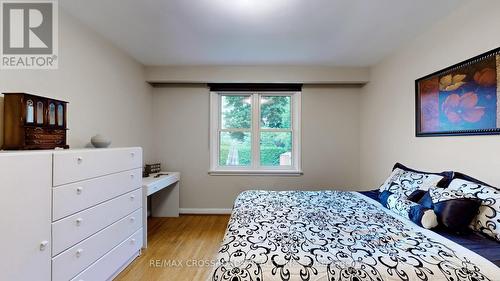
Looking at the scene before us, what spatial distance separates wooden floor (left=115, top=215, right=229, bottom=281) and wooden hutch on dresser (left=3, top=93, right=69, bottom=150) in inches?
53.4

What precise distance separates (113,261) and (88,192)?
2.43ft

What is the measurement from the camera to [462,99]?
2.13 meters

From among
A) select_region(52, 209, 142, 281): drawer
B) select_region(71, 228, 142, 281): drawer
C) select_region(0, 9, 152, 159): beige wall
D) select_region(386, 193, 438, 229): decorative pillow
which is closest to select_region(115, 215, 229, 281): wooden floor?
select_region(71, 228, 142, 281): drawer

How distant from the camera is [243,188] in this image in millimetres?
4102

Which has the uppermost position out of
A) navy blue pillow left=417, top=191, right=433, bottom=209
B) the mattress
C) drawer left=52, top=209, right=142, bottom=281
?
navy blue pillow left=417, top=191, right=433, bottom=209

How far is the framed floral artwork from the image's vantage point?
186 centimetres

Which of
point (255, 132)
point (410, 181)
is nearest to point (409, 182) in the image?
point (410, 181)

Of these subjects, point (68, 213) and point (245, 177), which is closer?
point (68, 213)

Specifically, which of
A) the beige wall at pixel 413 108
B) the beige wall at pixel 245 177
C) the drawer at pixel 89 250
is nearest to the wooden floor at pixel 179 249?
the drawer at pixel 89 250

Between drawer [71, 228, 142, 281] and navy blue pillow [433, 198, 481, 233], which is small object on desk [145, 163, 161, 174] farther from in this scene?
navy blue pillow [433, 198, 481, 233]

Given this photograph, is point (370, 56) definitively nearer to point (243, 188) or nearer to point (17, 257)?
point (243, 188)

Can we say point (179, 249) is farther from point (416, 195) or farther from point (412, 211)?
point (416, 195)

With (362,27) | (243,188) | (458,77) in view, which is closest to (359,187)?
(243,188)

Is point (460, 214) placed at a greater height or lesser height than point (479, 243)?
greater
